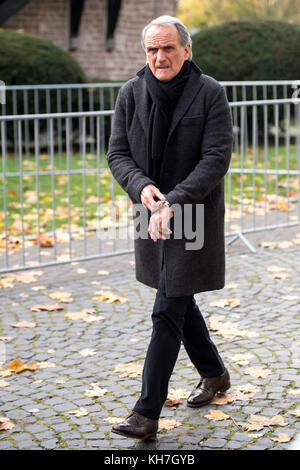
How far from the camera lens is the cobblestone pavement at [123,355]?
414cm

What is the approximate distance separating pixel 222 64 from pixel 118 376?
12.1 meters

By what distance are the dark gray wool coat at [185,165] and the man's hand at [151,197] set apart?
0.03 meters

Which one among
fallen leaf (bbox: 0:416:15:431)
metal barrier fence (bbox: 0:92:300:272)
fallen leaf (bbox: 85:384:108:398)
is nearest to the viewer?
fallen leaf (bbox: 0:416:15:431)

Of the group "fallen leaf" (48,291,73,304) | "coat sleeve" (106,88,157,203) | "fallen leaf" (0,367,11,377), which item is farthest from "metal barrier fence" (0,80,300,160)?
"coat sleeve" (106,88,157,203)

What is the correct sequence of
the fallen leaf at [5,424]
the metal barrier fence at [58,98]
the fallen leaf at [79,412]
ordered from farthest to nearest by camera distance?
the metal barrier fence at [58,98]
the fallen leaf at [79,412]
the fallen leaf at [5,424]

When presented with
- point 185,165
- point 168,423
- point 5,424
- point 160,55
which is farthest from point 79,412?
point 160,55

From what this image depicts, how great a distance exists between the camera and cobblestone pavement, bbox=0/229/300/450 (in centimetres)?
414

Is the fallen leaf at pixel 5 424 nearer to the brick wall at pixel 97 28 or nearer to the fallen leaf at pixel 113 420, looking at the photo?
the fallen leaf at pixel 113 420

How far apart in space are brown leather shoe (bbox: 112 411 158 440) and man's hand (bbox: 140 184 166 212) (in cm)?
97

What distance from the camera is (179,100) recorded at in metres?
3.98

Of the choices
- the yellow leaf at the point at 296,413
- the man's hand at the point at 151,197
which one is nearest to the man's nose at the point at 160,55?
the man's hand at the point at 151,197

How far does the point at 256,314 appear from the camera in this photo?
20.2 feet

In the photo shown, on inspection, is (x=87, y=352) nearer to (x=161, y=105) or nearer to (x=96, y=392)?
(x=96, y=392)

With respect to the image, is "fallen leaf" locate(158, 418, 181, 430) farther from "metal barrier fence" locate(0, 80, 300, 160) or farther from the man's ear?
"metal barrier fence" locate(0, 80, 300, 160)
